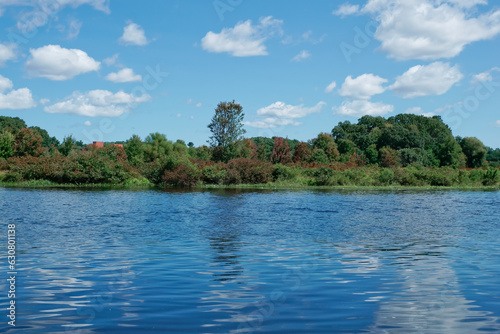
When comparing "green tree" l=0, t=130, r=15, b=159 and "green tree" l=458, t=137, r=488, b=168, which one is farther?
"green tree" l=458, t=137, r=488, b=168

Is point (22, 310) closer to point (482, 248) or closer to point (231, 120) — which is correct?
point (482, 248)

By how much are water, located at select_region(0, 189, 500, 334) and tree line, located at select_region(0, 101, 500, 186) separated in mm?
32535

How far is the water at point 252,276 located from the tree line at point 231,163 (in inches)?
1281

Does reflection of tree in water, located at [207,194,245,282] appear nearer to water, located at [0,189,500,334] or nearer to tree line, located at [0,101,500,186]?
water, located at [0,189,500,334]

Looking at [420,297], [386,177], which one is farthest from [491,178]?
[420,297]

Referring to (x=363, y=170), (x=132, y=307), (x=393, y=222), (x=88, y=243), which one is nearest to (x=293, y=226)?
(x=393, y=222)

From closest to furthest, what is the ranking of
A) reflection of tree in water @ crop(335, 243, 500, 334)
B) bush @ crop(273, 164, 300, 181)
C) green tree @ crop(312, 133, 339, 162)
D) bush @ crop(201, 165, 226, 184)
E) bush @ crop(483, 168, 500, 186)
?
reflection of tree in water @ crop(335, 243, 500, 334) → bush @ crop(201, 165, 226, 184) → bush @ crop(273, 164, 300, 181) → bush @ crop(483, 168, 500, 186) → green tree @ crop(312, 133, 339, 162)

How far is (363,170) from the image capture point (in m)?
56.5

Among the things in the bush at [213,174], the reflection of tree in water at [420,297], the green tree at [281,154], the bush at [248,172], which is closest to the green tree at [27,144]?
the bush at [213,174]

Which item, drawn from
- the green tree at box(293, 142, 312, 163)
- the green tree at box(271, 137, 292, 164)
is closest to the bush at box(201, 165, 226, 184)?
the green tree at box(271, 137, 292, 164)

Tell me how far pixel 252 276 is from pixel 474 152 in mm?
90087

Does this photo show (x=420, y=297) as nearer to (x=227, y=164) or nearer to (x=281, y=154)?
(x=227, y=164)

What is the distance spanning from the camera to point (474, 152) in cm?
9000

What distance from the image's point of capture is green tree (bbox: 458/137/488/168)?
295 feet
